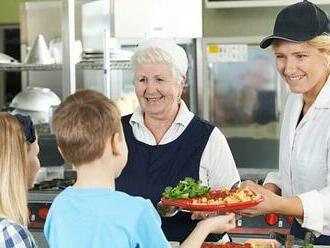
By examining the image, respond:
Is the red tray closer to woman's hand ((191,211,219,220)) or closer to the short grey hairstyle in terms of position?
woman's hand ((191,211,219,220))

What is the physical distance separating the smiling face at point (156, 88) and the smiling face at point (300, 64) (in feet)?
1.38

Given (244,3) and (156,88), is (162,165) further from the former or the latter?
(244,3)

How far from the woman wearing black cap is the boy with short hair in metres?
0.38

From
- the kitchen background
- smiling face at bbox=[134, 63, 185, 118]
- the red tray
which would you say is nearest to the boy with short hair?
the red tray

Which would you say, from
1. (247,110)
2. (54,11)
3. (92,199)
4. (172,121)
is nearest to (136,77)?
(172,121)

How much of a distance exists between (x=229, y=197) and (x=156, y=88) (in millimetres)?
539

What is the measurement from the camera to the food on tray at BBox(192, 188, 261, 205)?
1794mm

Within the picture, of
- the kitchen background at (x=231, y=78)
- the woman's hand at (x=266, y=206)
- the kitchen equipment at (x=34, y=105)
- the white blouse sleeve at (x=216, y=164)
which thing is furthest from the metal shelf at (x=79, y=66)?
the woman's hand at (x=266, y=206)

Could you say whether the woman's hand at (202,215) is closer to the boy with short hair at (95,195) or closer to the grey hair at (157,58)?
the boy with short hair at (95,195)

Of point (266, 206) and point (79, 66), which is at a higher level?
point (79, 66)

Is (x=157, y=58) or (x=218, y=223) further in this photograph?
(x=157, y=58)

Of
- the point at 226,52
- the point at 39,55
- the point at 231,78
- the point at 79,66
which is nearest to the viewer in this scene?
the point at 79,66

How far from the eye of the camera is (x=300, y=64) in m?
1.88

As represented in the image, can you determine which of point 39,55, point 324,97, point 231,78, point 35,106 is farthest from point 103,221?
point 231,78
